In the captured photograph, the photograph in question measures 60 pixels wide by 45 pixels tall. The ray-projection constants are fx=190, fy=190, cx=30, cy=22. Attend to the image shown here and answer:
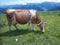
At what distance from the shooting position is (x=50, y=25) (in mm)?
2648

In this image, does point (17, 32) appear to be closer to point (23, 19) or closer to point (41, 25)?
point (23, 19)

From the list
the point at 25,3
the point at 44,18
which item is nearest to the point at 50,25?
the point at 44,18

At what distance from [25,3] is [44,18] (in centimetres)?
34

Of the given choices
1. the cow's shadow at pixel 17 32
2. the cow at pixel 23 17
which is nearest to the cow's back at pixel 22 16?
the cow at pixel 23 17

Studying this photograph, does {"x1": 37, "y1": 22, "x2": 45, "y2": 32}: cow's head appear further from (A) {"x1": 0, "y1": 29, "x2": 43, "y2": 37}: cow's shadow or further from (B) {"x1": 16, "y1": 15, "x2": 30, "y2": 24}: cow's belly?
(B) {"x1": 16, "y1": 15, "x2": 30, "y2": 24}: cow's belly

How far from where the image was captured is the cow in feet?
8.57

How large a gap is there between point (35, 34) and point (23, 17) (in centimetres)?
29

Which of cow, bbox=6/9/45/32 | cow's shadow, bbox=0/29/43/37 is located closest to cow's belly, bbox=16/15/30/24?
cow, bbox=6/9/45/32

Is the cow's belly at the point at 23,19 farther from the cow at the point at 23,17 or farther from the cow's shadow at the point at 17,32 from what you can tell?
the cow's shadow at the point at 17,32

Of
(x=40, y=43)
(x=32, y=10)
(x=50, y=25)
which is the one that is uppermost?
(x=32, y=10)

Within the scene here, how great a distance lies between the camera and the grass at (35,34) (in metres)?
2.55

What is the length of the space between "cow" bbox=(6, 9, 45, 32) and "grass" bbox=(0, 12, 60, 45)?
2.2 inches

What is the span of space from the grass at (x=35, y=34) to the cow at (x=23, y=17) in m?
0.06

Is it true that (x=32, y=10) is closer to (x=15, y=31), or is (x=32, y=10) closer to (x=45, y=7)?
(x=45, y=7)
